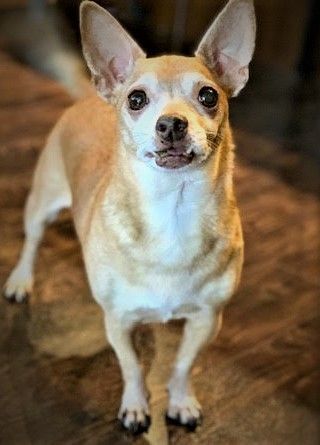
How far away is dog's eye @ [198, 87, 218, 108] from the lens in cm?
140

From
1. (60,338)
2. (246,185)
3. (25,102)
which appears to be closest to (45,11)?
(25,102)

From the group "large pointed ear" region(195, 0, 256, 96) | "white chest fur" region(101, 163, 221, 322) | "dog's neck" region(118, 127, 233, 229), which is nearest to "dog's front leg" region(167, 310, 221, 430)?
"white chest fur" region(101, 163, 221, 322)

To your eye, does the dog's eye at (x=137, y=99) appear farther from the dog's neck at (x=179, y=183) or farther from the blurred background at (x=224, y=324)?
the blurred background at (x=224, y=324)

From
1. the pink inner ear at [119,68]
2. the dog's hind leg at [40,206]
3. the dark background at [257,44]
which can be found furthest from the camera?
the dark background at [257,44]

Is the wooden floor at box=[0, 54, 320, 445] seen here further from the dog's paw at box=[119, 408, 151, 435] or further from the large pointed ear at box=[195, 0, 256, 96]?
the large pointed ear at box=[195, 0, 256, 96]

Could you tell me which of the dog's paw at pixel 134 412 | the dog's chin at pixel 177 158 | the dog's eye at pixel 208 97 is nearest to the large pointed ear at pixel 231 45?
the dog's eye at pixel 208 97

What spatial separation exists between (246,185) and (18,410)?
4.84 ft

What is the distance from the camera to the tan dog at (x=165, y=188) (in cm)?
138

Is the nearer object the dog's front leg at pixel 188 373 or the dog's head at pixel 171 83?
the dog's head at pixel 171 83

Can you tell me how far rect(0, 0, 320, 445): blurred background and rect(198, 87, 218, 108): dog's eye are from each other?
825 millimetres

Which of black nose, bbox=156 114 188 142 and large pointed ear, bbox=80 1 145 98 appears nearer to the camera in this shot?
black nose, bbox=156 114 188 142

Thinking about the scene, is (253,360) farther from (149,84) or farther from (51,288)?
(149,84)

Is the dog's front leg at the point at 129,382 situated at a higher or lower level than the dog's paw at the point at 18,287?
higher

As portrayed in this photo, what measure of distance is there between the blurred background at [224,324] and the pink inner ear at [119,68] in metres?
0.81
